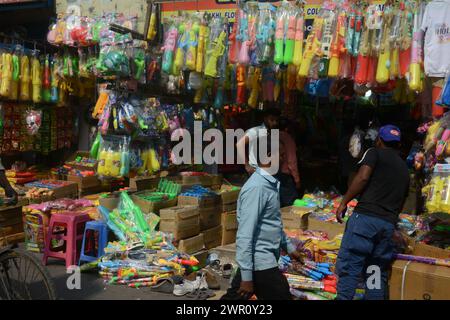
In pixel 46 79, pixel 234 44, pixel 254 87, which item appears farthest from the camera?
pixel 46 79

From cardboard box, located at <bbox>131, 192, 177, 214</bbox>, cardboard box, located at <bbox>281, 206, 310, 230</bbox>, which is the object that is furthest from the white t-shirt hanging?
cardboard box, located at <bbox>131, 192, 177, 214</bbox>

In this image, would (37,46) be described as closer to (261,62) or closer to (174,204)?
(174,204)

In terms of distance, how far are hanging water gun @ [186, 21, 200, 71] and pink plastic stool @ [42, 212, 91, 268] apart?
7.70ft

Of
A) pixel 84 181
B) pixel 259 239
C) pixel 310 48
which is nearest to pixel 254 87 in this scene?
pixel 310 48

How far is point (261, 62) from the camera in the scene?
596 cm

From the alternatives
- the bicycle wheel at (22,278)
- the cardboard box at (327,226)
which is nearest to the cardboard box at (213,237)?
the cardboard box at (327,226)

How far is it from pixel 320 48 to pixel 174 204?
9.47 feet

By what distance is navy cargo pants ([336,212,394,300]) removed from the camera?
14.9ft

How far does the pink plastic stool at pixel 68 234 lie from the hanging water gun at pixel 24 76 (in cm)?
287

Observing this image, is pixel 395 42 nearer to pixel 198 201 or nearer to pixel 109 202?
pixel 198 201

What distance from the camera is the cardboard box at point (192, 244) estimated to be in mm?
6195

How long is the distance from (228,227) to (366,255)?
9.38 ft

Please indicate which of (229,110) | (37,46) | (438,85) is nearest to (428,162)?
(438,85)

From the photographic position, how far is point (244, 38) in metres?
5.94
